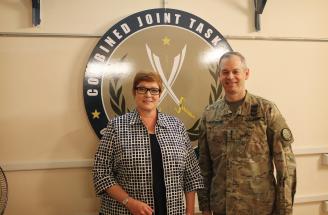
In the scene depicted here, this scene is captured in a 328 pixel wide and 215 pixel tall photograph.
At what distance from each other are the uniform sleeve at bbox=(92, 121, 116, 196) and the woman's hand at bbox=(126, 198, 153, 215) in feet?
0.47

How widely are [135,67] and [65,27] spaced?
0.55 metres

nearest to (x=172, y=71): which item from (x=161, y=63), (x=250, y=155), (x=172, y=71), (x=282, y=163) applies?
(x=172, y=71)

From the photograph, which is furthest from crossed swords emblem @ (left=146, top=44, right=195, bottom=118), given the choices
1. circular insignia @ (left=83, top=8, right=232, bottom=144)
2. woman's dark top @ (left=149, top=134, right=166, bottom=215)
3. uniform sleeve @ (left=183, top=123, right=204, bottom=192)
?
woman's dark top @ (left=149, top=134, right=166, bottom=215)

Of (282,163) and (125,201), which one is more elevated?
(282,163)

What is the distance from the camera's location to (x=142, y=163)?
161 centimetres

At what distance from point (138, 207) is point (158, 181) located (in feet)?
0.55

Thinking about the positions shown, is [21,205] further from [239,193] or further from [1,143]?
[239,193]

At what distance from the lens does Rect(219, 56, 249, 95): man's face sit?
5.69 feet

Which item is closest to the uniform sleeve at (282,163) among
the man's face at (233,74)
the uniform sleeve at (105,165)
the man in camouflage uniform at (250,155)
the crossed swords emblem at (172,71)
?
the man in camouflage uniform at (250,155)

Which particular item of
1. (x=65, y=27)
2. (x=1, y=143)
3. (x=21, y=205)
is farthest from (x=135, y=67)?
(x=21, y=205)

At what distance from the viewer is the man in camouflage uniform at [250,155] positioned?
68.1 inches

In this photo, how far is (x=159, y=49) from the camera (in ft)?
7.43

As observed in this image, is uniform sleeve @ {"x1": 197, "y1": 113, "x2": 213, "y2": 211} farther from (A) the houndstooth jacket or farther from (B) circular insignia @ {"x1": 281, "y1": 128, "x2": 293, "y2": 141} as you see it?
(B) circular insignia @ {"x1": 281, "y1": 128, "x2": 293, "y2": 141}

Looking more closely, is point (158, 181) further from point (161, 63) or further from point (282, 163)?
point (161, 63)
